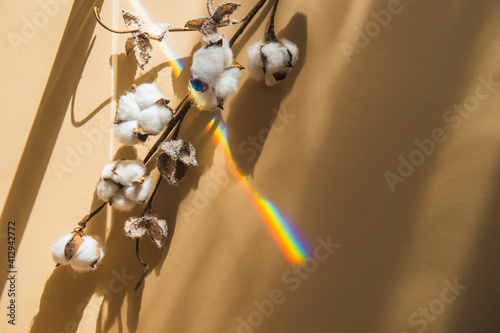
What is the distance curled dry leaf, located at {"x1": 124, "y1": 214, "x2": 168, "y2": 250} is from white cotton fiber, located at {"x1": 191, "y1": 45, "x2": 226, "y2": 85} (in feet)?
1.02

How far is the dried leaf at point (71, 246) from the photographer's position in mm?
870

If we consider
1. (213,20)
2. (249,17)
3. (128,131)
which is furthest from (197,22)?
(128,131)

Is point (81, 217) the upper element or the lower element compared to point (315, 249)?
upper

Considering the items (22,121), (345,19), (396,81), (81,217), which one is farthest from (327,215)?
(22,121)

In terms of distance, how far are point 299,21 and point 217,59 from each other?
0.23 meters

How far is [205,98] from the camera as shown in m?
0.86

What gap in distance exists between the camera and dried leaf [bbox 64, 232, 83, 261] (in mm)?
870

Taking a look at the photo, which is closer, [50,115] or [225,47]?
[225,47]

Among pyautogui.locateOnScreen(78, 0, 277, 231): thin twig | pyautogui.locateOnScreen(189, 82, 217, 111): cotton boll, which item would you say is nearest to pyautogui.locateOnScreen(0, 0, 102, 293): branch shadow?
pyautogui.locateOnScreen(78, 0, 277, 231): thin twig

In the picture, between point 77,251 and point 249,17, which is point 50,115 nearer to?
point 77,251

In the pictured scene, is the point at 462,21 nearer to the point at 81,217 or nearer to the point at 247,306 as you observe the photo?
the point at 247,306

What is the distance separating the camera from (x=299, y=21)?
0.94 meters

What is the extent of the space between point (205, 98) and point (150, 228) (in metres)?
0.30

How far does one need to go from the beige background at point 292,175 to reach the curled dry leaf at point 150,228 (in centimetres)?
6
